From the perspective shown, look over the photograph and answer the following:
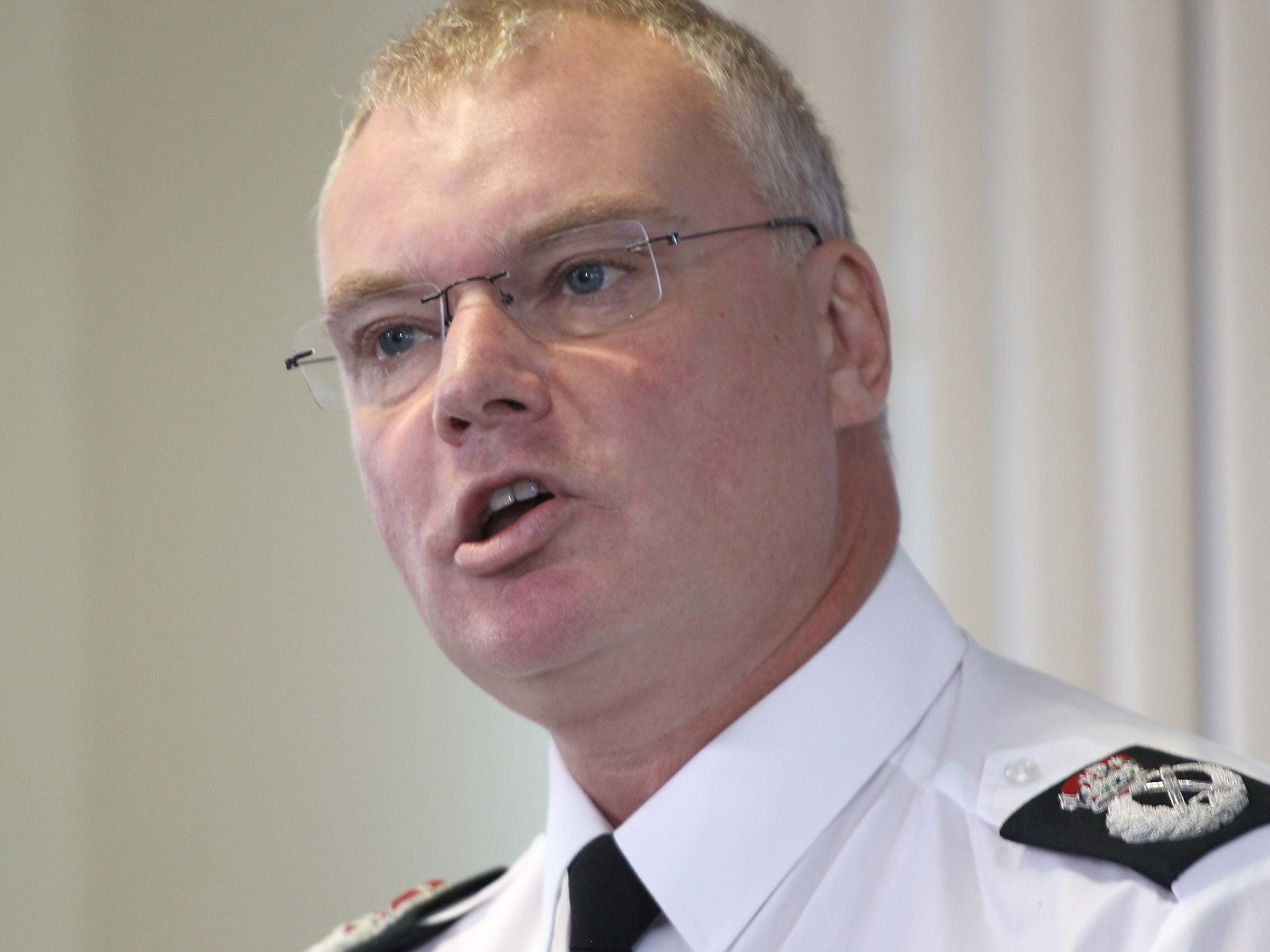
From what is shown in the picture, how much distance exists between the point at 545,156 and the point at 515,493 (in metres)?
0.31

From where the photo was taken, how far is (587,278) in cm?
124

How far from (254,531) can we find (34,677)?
A: 0.45 m

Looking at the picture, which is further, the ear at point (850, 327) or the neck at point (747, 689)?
the ear at point (850, 327)

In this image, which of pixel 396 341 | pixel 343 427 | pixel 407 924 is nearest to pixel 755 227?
pixel 396 341

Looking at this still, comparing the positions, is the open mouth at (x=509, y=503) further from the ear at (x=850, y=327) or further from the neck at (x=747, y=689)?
the ear at (x=850, y=327)

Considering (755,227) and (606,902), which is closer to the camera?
(606,902)

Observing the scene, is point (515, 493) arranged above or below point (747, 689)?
above

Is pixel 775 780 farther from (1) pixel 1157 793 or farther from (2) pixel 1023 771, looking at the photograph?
(1) pixel 1157 793

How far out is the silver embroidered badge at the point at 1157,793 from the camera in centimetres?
102

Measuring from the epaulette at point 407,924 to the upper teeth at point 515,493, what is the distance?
601mm

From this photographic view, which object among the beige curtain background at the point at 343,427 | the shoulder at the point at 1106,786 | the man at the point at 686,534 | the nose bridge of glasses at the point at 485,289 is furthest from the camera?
the beige curtain background at the point at 343,427

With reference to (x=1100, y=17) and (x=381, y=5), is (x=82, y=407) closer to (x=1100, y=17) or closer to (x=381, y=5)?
(x=381, y=5)

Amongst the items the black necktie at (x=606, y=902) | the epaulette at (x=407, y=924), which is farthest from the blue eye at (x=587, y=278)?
the epaulette at (x=407, y=924)

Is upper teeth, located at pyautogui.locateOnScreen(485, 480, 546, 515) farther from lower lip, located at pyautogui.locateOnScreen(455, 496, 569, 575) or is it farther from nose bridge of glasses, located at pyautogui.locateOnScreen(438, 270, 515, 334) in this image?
nose bridge of glasses, located at pyautogui.locateOnScreen(438, 270, 515, 334)
